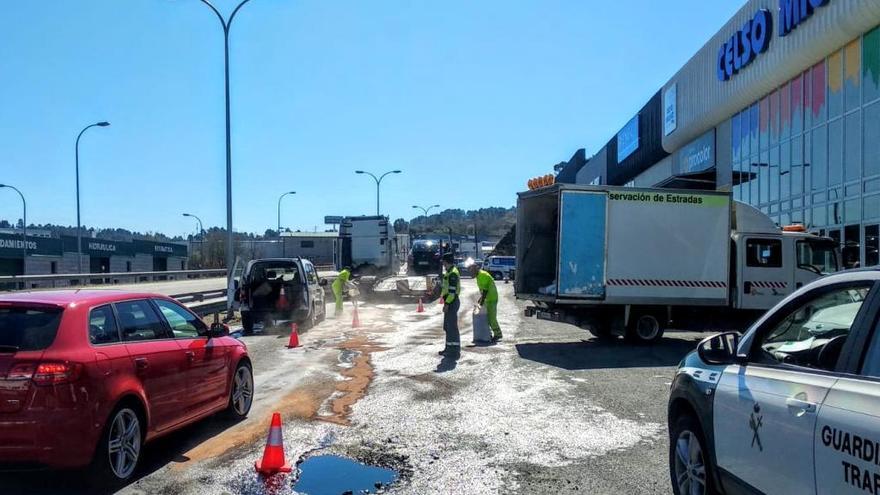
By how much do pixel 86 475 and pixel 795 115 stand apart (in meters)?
20.9

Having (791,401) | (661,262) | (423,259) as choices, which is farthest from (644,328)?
(423,259)

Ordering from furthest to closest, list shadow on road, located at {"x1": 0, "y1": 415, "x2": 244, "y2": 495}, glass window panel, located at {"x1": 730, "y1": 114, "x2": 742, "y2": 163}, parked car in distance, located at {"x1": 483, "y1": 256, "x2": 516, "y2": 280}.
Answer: parked car in distance, located at {"x1": 483, "y1": 256, "x2": 516, "y2": 280}, glass window panel, located at {"x1": 730, "y1": 114, "x2": 742, "y2": 163}, shadow on road, located at {"x1": 0, "y1": 415, "x2": 244, "y2": 495}

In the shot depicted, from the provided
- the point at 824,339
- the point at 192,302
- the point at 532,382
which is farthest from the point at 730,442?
the point at 192,302

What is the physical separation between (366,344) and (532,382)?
5.25 meters

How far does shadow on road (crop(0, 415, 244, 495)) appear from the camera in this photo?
529 centimetres

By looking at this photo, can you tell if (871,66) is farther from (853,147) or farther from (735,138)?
(735,138)

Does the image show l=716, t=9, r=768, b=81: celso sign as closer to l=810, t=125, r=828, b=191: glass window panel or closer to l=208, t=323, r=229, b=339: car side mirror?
l=810, t=125, r=828, b=191: glass window panel

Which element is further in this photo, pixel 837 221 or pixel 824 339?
pixel 837 221

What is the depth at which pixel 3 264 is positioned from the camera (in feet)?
170

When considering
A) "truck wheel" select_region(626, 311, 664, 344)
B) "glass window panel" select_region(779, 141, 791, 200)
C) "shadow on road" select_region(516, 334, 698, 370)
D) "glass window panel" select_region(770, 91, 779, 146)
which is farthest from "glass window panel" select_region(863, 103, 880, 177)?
"truck wheel" select_region(626, 311, 664, 344)

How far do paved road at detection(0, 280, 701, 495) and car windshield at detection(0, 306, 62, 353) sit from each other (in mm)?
1184

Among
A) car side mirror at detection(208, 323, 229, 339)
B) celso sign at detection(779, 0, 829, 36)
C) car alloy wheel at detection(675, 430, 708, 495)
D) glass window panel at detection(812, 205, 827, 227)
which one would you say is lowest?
car alloy wheel at detection(675, 430, 708, 495)

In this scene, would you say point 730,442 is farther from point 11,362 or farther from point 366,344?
point 366,344

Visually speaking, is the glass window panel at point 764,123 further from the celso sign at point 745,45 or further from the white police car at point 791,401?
the white police car at point 791,401
